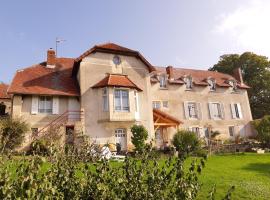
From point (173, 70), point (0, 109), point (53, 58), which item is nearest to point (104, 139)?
point (53, 58)

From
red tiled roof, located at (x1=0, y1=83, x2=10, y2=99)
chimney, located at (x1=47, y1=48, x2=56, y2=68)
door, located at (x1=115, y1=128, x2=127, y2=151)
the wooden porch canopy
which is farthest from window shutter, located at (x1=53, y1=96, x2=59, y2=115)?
red tiled roof, located at (x1=0, y1=83, x2=10, y2=99)

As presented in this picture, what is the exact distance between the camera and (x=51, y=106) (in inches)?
875

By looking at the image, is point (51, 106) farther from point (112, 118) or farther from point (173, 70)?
point (173, 70)

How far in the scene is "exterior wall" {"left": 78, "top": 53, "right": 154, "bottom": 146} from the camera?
2227cm

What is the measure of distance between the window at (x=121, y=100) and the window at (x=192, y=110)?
11011mm

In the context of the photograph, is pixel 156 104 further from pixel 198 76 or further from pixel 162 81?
pixel 198 76

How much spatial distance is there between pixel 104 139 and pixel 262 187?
14.1 m

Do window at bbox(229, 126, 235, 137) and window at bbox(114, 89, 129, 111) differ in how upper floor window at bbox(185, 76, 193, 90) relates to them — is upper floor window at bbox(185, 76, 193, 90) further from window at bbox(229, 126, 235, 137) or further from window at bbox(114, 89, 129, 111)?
window at bbox(114, 89, 129, 111)

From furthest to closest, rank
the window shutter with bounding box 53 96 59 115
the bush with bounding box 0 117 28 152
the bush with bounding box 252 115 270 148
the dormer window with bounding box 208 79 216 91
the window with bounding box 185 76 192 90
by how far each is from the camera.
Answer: the dormer window with bounding box 208 79 216 91 < the window with bounding box 185 76 192 90 < the bush with bounding box 252 115 270 148 < the window shutter with bounding box 53 96 59 115 < the bush with bounding box 0 117 28 152

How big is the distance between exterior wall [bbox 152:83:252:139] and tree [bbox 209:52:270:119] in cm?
1298

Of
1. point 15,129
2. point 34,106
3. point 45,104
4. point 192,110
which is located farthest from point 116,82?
point 192,110

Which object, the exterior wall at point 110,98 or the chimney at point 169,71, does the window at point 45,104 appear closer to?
the exterior wall at point 110,98

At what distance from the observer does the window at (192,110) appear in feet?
103

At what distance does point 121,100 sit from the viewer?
23000mm
